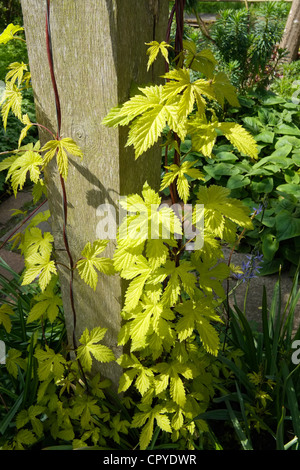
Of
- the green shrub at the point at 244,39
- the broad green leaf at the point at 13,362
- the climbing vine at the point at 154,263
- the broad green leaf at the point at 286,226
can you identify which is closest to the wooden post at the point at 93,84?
the climbing vine at the point at 154,263

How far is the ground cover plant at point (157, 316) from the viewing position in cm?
103

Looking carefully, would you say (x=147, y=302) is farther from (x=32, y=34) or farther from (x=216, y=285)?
(x=32, y=34)

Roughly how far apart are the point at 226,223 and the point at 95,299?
653 mm

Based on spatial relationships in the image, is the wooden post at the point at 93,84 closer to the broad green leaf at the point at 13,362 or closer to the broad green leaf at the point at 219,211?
the broad green leaf at the point at 219,211

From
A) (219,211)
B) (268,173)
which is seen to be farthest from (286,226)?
(219,211)

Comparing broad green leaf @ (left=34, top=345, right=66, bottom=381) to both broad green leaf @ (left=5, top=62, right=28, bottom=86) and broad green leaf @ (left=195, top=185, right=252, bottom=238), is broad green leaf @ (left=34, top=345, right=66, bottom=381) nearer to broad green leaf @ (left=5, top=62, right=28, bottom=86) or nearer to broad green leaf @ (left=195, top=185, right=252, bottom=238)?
broad green leaf @ (left=195, top=185, right=252, bottom=238)

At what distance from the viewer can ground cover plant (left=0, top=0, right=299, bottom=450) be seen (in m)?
1.03

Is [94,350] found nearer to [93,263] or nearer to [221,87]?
[93,263]

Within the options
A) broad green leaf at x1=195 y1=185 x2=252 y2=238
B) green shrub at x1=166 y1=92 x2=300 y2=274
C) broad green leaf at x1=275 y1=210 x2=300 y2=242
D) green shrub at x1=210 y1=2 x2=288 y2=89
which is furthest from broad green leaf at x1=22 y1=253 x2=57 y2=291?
green shrub at x1=210 y1=2 x2=288 y2=89

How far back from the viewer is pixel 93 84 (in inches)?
41.7

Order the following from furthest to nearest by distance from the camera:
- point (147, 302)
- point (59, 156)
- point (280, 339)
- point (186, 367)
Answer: point (280, 339), point (186, 367), point (147, 302), point (59, 156)

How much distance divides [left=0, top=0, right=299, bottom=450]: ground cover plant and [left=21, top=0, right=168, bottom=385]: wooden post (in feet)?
0.19

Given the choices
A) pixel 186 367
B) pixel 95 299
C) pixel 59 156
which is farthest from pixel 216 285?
pixel 59 156

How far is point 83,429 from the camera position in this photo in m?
1.56
